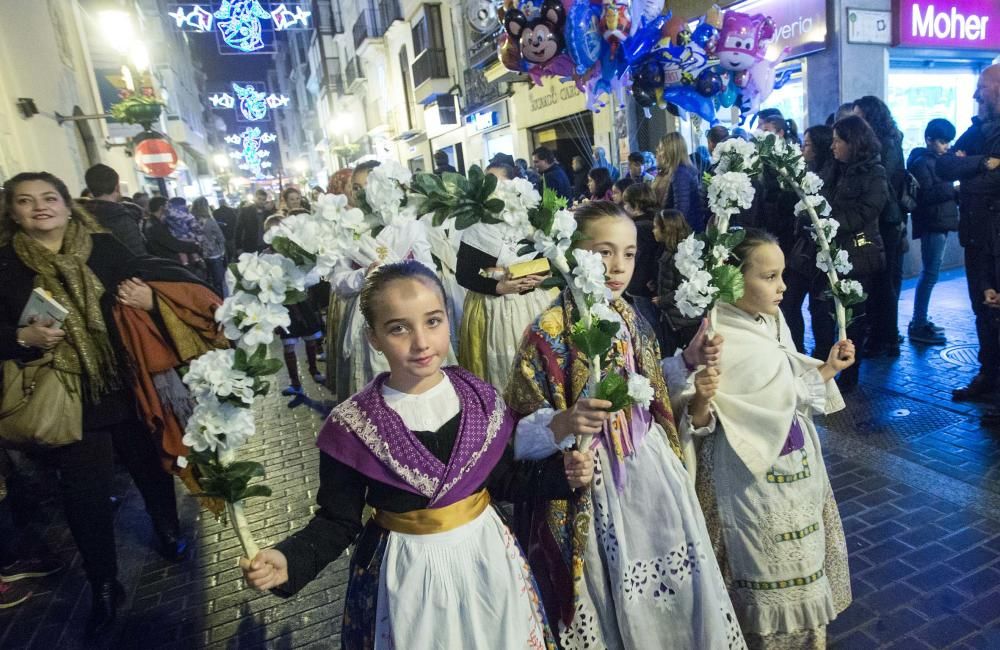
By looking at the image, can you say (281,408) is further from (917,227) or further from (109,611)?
(917,227)

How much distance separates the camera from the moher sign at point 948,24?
8.10m

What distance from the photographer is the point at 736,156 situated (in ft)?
8.69

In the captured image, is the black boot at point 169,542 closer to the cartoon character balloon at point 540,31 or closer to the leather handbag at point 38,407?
the leather handbag at point 38,407

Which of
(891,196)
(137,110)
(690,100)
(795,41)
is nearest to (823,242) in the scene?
(891,196)

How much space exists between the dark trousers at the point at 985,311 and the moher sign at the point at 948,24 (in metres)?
Result: 4.72

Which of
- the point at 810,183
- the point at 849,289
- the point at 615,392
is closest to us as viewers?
the point at 615,392

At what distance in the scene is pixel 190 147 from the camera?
3394 centimetres

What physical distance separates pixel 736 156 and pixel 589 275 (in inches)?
49.4

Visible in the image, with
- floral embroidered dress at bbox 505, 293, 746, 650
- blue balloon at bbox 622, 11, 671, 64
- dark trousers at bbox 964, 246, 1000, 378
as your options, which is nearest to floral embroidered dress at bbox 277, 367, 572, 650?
floral embroidered dress at bbox 505, 293, 746, 650

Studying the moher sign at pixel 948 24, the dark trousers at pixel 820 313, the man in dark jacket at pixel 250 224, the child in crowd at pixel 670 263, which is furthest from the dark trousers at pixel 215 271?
the moher sign at pixel 948 24

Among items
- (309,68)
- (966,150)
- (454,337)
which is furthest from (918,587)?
(309,68)

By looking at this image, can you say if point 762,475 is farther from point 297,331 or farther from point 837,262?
point 297,331

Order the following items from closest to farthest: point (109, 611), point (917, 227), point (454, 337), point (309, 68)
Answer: point (109, 611) → point (454, 337) → point (917, 227) → point (309, 68)

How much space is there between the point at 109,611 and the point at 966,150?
6536 millimetres
